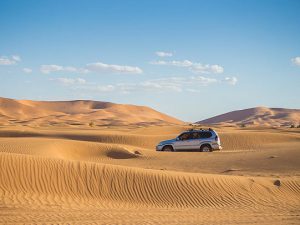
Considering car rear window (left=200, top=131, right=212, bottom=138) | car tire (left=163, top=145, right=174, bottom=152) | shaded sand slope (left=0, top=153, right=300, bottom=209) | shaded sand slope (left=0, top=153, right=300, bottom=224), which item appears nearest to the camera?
shaded sand slope (left=0, top=153, right=300, bottom=224)

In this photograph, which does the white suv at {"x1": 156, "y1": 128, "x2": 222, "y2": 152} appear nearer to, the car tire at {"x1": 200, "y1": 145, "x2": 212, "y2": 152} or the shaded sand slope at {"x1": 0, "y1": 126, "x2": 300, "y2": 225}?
the car tire at {"x1": 200, "y1": 145, "x2": 212, "y2": 152}

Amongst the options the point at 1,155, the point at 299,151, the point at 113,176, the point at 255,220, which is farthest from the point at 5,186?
the point at 299,151

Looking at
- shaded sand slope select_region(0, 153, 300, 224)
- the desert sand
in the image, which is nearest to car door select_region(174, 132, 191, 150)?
the desert sand

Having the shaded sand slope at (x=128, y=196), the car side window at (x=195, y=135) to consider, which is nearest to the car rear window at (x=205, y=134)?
the car side window at (x=195, y=135)

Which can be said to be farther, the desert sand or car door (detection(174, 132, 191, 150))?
car door (detection(174, 132, 191, 150))

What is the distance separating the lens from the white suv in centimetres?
2405

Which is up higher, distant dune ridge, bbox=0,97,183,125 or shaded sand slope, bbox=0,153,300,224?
distant dune ridge, bbox=0,97,183,125

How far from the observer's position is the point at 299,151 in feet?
75.0

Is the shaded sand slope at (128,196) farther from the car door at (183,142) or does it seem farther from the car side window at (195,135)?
the car door at (183,142)

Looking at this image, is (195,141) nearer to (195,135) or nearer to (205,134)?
(195,135)

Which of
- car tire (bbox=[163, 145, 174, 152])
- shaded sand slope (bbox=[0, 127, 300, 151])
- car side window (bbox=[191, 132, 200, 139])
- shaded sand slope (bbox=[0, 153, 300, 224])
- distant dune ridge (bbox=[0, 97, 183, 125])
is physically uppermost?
distant dune ridge (bbox=[0, 97, 183, 125])

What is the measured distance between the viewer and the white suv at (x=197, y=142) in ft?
78.9

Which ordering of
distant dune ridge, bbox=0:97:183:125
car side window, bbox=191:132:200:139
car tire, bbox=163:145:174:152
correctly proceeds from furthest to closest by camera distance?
1. distant dune ridge, bbox=0:97:183:125
2. car tire, bbox=163:145:174:152
3. car side window, bbox=191:132:200:139

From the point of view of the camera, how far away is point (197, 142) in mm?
24281
